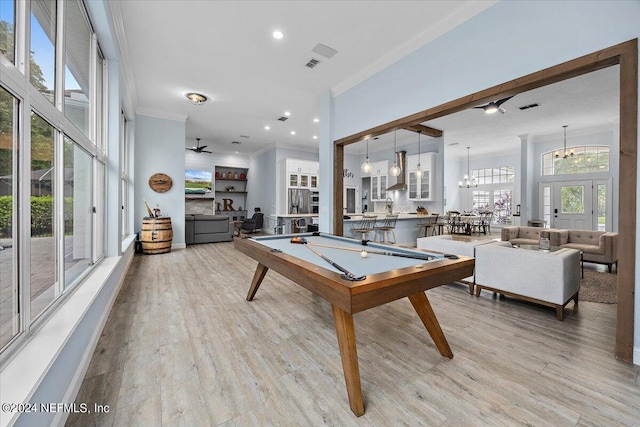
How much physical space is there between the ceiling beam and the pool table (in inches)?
206

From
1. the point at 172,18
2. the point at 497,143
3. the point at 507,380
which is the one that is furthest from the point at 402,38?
the point at 497,143

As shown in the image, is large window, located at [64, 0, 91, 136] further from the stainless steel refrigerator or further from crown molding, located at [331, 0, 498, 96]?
the stainless steel refrigerator

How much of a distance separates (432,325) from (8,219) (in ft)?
8.37

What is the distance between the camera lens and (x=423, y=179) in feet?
27.8

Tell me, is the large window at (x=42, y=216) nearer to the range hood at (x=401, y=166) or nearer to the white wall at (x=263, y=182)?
the white wall at (x=263, y=182)

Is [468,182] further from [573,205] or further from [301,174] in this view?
[301,174]

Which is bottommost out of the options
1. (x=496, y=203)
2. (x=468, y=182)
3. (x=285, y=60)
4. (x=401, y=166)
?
(x=496, y=203)

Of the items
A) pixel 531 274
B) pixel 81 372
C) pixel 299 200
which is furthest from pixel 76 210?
pixel 299 200

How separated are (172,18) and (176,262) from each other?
393cm

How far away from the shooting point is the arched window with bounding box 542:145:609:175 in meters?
7.44

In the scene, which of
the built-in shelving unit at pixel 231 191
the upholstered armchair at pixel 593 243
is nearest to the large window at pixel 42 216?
the upholstered armchair at pixel 593 243

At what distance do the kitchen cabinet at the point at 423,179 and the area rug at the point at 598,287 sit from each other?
430cm

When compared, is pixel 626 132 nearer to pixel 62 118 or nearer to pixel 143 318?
pixel 62 118

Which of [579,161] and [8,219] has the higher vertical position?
[579,161]
